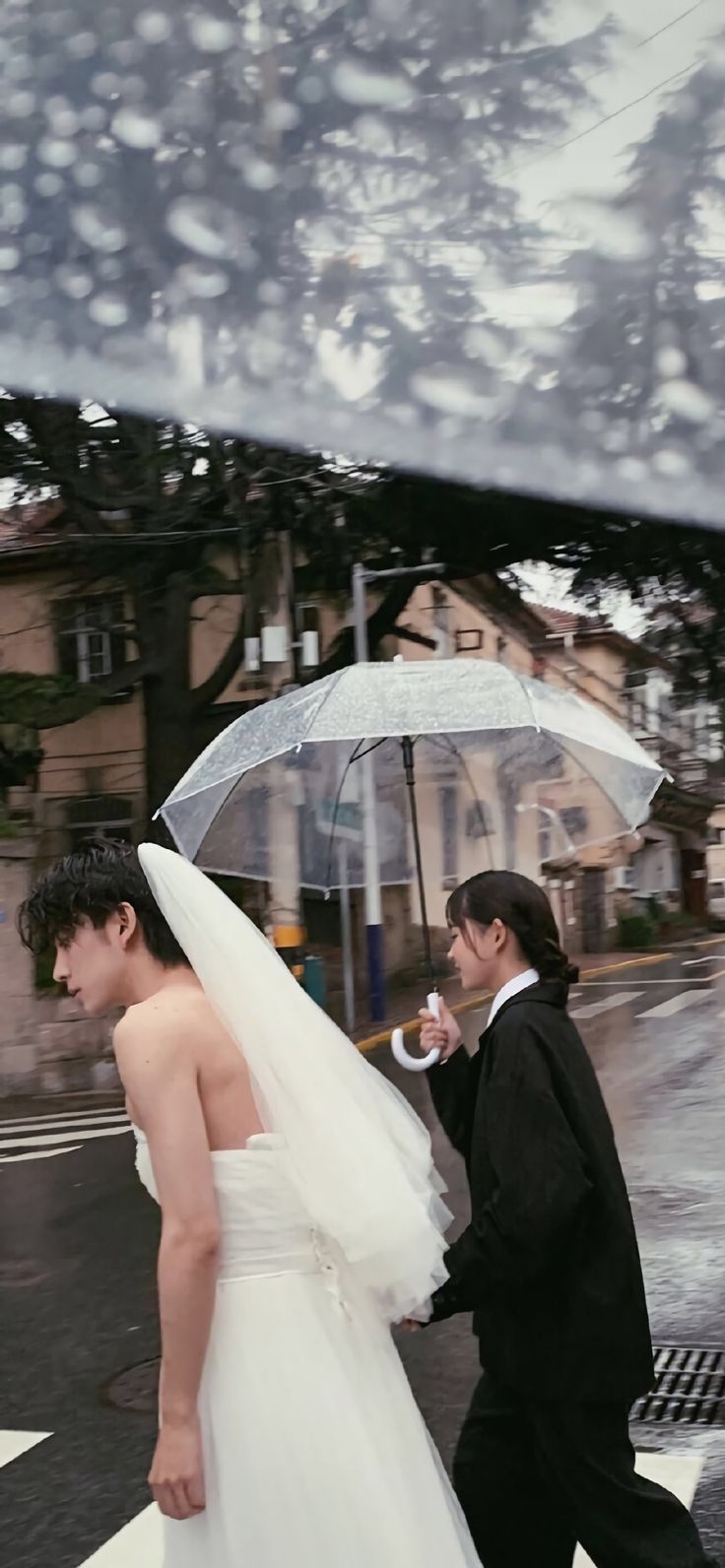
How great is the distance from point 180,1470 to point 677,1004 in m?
19.1

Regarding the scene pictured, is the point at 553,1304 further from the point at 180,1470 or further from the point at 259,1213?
the point at 180,1470

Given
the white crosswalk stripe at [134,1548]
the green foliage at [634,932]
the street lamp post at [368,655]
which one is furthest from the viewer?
the green foliage at [634,932]

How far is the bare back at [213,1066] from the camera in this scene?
7.85 ft

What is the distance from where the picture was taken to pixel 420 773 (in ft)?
19.0

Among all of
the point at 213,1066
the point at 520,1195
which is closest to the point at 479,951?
the point at 520,1195

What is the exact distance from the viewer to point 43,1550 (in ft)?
13.5

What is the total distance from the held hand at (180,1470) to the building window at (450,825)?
3538 millimetres

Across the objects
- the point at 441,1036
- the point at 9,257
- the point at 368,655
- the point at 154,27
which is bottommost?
the point at 441,1036

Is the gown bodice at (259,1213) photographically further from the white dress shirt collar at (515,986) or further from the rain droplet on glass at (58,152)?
the rain droplet on glass at (58,152)

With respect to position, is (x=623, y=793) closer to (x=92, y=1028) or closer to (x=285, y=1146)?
(x=285, y=1146)

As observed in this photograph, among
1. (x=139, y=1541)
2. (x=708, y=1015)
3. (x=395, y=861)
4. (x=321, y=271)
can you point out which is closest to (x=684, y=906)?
(x=708, y=1015)

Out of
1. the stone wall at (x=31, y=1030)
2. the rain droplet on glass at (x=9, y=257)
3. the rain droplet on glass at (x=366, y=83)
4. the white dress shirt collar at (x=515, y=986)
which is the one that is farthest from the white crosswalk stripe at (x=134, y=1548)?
the rain droplet on glass at (x=366, y=83)

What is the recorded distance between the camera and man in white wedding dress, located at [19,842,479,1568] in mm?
2346

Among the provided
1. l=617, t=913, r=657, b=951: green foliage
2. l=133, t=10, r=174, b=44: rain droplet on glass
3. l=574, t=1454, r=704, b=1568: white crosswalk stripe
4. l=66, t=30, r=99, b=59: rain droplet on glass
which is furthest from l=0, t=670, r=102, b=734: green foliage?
l=617, t=913, r=657, b=951: green foliage
